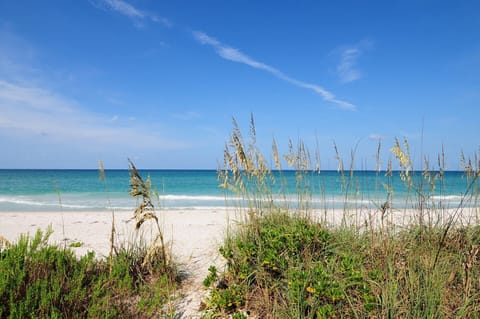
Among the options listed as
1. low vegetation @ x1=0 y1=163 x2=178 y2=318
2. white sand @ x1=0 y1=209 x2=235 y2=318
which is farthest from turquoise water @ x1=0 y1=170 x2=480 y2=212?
white sand @ x1=0 y1=209 x2=235 y2=318

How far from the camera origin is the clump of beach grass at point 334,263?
8.06ft

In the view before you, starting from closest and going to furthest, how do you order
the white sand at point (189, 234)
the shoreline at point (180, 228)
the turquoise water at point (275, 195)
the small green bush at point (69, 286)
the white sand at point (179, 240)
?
the small green bush at point (69, 286)
the white sand at point (179, 240)
the white sand at point (189, 234)
the shoreline at point (180, 228)
the turquoise water at point (275, 195)

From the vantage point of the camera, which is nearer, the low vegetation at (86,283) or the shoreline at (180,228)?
the low vegetation at (86,283)

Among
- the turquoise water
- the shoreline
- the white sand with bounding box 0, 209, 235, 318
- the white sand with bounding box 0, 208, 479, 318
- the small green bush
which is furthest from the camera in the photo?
the turquoise water

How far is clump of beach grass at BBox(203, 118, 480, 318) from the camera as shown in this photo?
2457mm

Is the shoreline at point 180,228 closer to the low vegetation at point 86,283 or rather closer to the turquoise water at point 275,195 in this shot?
the turquoise water at point 275,195

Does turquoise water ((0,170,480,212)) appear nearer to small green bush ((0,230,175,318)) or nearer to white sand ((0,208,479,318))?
white sand ((0,208,479,318))

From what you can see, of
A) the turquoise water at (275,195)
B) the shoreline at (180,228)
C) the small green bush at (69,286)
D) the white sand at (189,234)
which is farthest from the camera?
the turquoise water at (275,195)

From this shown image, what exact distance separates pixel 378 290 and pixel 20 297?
10.1 feet

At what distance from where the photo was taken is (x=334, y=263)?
306cm

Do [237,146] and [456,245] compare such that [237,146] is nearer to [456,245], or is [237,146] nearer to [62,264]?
[62,264]

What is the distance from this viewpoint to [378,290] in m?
2.58

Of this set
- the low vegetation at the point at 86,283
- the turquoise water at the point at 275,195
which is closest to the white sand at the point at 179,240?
the low vegetation at the point at 86,283

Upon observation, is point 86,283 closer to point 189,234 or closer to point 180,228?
point 189,234
